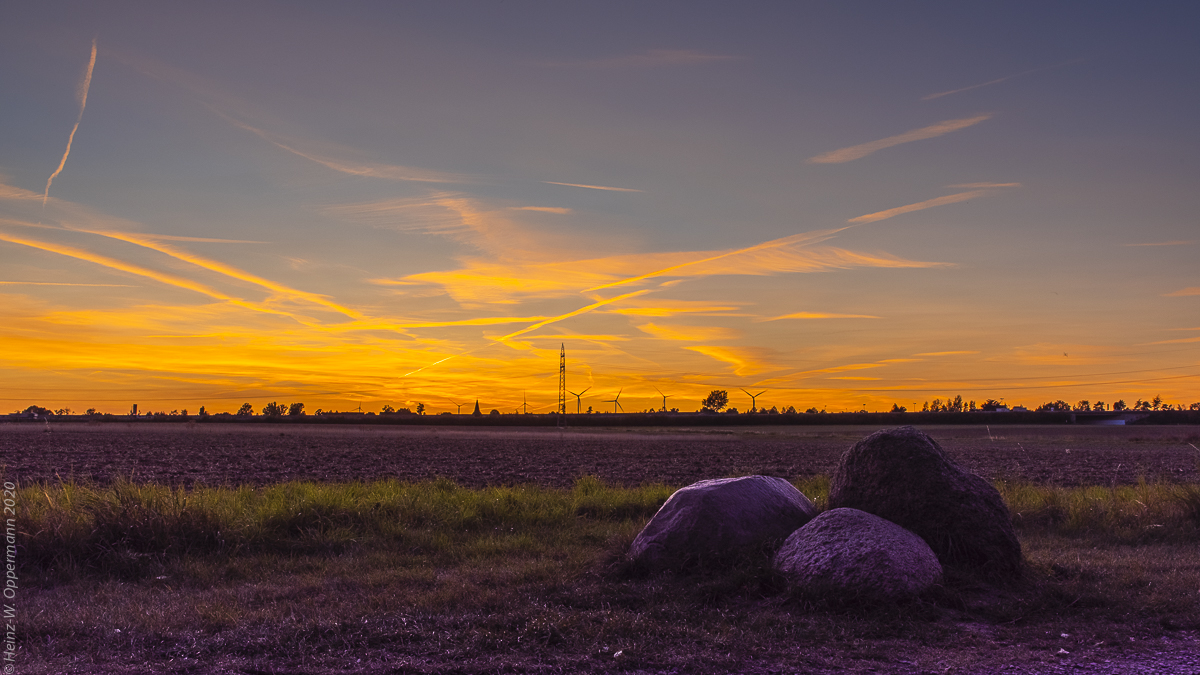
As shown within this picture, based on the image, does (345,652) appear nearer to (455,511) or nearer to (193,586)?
(193,586)

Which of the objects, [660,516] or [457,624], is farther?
[660,516]

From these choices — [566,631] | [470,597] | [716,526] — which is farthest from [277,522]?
[716,526]

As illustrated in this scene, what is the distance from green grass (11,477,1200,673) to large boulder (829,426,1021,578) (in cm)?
51

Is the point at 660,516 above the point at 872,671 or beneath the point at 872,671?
above

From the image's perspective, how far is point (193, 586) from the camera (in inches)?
384

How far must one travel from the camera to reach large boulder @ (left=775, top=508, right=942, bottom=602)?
8.20 meters

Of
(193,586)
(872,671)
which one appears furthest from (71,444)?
(872,671)

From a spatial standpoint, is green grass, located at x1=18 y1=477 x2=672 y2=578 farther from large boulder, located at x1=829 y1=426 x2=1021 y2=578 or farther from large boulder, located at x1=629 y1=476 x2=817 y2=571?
large boulder, located at x1=829 y1=426 x2=1021 y2=578

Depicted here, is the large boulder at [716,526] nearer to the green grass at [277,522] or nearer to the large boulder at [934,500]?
the large boulder at [934,500]

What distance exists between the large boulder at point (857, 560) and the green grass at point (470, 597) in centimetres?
22

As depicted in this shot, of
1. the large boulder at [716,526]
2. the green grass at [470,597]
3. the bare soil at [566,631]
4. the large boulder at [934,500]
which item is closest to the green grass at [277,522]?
the green grass at [470,597]

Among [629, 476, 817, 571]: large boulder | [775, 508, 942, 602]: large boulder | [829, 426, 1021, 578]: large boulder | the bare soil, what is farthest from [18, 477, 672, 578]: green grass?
[829, 426, 1021, 578]: large boulder

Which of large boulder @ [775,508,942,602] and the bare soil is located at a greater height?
large boulder @ [775,508,942,602]

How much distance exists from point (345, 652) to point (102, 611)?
3.54m
